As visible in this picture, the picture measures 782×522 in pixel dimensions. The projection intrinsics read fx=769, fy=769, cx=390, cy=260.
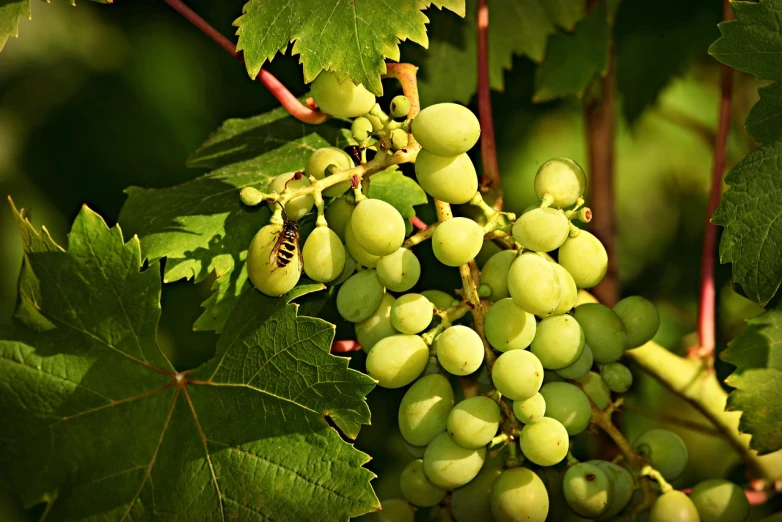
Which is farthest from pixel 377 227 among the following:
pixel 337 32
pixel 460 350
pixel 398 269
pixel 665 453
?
pixel 665 453

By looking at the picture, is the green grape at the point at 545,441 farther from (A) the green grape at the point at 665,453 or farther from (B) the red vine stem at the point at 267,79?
(B) the red vine stem at the point at 267,79

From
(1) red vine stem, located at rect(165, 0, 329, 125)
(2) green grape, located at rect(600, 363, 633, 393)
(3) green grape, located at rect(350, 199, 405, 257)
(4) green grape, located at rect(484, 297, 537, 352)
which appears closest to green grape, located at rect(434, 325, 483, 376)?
(4) green grape, located at rect(484, 297, 537, 352)

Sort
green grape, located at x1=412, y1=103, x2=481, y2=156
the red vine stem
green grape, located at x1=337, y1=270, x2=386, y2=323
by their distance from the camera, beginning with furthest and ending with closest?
the red vine stem < green grape, located at x1=337, y1=270, x2=386, y2=323 < green grape, located at x1=412, y1=103, x2=481, y2=156

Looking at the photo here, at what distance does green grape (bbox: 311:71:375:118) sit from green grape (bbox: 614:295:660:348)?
0.47 m

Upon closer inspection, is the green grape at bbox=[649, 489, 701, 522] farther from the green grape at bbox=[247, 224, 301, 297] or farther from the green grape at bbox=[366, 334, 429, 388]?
the green grape at bbox=[247, 224, 301, 297]

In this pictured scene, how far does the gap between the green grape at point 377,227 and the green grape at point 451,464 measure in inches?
10.4

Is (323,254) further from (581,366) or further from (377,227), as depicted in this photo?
(581,366)

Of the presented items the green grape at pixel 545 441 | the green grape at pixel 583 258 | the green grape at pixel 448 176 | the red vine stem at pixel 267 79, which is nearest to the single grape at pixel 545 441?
the green grape at pixel 545 441

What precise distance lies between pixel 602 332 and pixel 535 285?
0.19 meters

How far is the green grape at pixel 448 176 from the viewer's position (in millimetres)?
967

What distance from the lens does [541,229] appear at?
3.11 ft

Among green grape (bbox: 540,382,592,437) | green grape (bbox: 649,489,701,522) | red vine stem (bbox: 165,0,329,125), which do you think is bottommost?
green grape (bbox: 649,489,701,522)

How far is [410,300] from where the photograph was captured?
0.99 meters

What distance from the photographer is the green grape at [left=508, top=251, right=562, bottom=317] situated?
3.03ft
